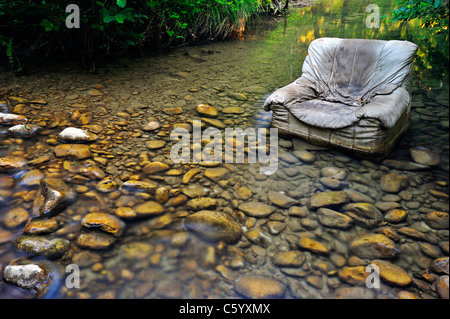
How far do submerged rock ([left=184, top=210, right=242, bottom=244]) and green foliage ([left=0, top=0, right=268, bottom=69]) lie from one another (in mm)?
2685

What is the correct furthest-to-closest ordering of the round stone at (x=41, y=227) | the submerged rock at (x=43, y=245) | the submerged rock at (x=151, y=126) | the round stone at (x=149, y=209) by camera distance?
1. the submerged rock at (x=151, y=126)
2. the round stone at (x=149, y=209)
3. the round stone at (x=41, y=227)
4. the submerged rock at (x=43, y=245)

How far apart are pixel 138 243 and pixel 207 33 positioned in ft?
19.3

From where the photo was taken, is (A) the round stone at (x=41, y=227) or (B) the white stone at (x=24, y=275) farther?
(A) the round stone at (x=41, y=227)

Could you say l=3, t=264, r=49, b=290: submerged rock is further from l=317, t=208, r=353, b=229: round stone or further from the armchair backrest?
the armchair backrest

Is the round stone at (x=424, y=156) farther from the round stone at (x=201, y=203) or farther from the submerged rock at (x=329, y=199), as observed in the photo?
the round stone at (x=201, y=203)

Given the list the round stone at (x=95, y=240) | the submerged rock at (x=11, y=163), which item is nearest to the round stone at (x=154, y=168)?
the round stone at (x=95, y=240)

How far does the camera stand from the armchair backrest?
2.91 metres

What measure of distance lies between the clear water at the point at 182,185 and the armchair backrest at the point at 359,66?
611mm

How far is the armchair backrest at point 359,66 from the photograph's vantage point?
114 inches

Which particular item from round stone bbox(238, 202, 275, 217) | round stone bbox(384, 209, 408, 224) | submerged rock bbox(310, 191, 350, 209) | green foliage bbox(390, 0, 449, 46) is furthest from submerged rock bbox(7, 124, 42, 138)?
green foliage bbox(390, 0, 449, 46)

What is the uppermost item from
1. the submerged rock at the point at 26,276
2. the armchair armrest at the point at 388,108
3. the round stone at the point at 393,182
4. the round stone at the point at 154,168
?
the armchair armrest at the point at 388,108

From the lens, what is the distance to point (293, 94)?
9.84ft
